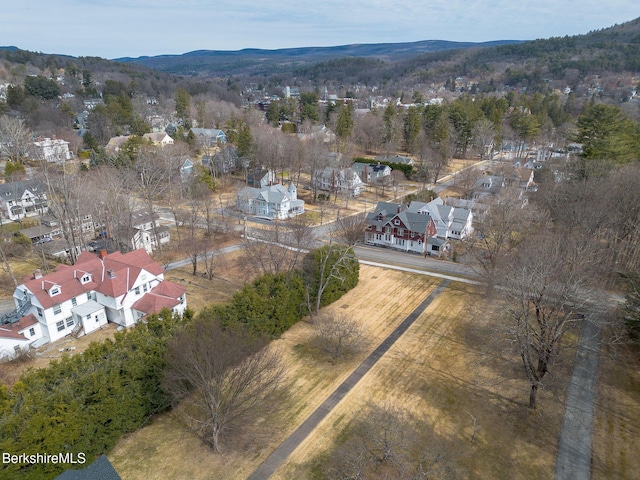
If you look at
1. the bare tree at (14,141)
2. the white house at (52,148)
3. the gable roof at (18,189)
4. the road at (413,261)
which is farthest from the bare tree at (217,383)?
the white house at (52,148)

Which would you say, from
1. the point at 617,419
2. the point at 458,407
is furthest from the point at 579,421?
the point at 458,407

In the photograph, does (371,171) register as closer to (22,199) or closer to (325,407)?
(22,199)

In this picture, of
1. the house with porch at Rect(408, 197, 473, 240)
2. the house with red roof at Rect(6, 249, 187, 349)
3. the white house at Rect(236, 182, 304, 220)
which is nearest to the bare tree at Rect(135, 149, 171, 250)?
the white house at Rect(236, 182, 304, 220)

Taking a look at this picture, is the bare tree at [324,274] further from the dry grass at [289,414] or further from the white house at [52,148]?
the white house at [52,148]

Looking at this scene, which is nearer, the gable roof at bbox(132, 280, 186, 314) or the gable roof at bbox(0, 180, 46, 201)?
the gable roof at bbox(132, 280, 186, 314)

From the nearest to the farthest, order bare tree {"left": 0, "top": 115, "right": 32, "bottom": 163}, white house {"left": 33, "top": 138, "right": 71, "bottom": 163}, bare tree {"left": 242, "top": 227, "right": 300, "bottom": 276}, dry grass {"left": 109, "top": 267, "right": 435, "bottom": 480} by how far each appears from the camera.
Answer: dry grass {"left": 109, "top": 267, "right": 435, "bottom": 480}
bare tree {"left": 242, "top": 227, "right": 300, "bottom": 276}
bare tree {"left": 0, "top": 115, "right": 32, "bottom": 163}
white house {"left": 33, "top": 138, "right": 71, "bottom": 163}

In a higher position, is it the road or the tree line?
the tree line

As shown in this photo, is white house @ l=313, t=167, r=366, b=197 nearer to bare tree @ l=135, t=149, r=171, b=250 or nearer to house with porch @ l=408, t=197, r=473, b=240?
house with porch @ l=408, t=197, r=473, b=240
